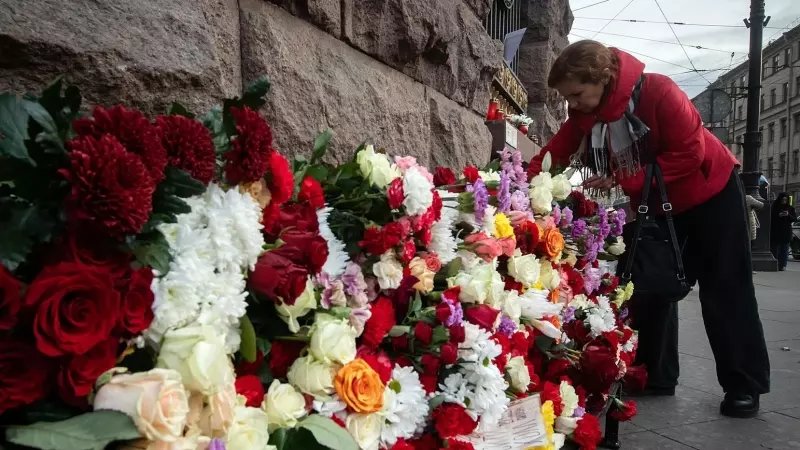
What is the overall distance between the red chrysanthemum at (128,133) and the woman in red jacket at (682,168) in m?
2.16

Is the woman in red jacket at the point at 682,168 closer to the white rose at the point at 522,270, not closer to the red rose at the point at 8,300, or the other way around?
the white rose at the point at 522,270

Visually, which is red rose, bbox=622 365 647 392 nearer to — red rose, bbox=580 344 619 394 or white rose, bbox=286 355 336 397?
red rose, bbox=580 344 619 394

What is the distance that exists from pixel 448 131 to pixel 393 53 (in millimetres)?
702

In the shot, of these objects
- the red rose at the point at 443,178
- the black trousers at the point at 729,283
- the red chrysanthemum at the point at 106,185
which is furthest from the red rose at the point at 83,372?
the black trousers at the point at 729,283

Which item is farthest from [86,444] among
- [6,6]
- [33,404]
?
[6,6]

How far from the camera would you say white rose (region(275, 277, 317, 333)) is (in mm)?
1153

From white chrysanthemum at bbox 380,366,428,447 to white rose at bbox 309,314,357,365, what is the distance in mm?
156

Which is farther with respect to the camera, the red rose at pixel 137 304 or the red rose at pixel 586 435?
the red rose at pixel 586 435

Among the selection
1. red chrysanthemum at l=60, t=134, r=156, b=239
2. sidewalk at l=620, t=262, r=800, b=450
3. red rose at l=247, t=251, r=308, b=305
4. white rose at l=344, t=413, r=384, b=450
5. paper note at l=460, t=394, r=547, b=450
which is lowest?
sidewalk at l=620, t=262, r=800, b=450

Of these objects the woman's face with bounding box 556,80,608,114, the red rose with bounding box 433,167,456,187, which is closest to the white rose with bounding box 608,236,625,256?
the woman's face with bounding box 556,80,608,114

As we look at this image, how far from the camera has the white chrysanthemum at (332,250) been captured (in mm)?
1344

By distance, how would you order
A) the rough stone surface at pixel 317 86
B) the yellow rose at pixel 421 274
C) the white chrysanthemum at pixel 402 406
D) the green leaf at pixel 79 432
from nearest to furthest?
1. the green leaf at pixel 79 432
2. the white chrysanthemum at pixel 402 406
3. the yellow rose at pixel 421 274
4. the rough stone surface at pixel 317 86

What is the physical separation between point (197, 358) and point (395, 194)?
710 millimetres

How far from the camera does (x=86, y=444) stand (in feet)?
2.47
